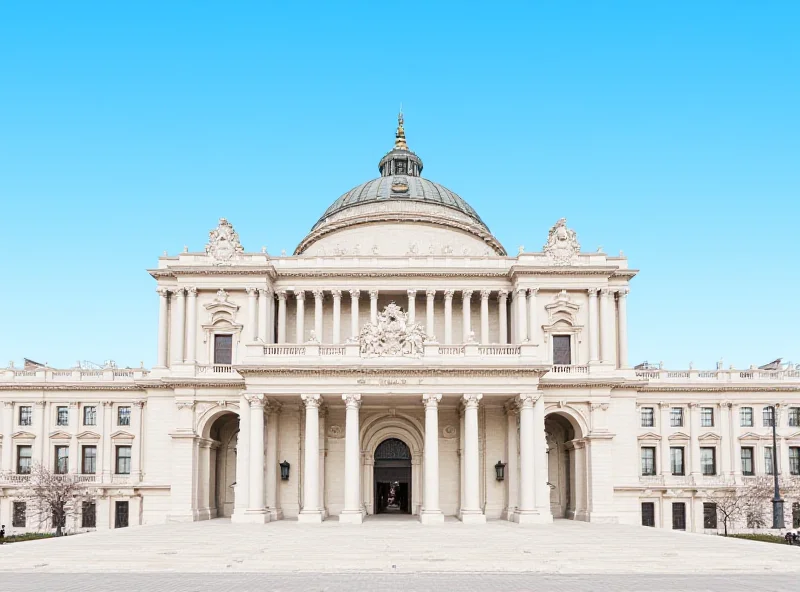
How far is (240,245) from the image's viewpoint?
5719cm

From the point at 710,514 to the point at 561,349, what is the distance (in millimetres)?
17997

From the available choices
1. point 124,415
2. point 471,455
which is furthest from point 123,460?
point 471,455

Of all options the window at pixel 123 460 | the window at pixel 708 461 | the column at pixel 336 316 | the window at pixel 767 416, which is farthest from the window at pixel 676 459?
the window at pixel 123 460

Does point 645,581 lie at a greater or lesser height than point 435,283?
lesser

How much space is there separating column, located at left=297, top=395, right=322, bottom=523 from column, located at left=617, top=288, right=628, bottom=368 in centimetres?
2225

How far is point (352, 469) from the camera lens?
47.1m

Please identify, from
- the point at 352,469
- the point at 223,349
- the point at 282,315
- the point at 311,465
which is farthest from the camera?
the point at 282,315

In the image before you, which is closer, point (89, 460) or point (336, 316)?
point (336, 316)

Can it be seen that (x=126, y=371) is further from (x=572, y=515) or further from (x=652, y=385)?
(x=652, y=385)

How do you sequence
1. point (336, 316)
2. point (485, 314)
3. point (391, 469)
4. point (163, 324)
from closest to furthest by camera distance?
point (391, 469)
point (336, 316)
point (163, 324)
point (485, 314)

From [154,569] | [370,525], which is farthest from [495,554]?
[370,525]

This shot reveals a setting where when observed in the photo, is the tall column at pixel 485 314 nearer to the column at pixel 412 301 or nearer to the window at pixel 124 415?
the column at pixel 412 301

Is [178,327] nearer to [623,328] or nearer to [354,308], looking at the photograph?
[354,308]

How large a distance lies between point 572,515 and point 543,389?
9218 millimetres
